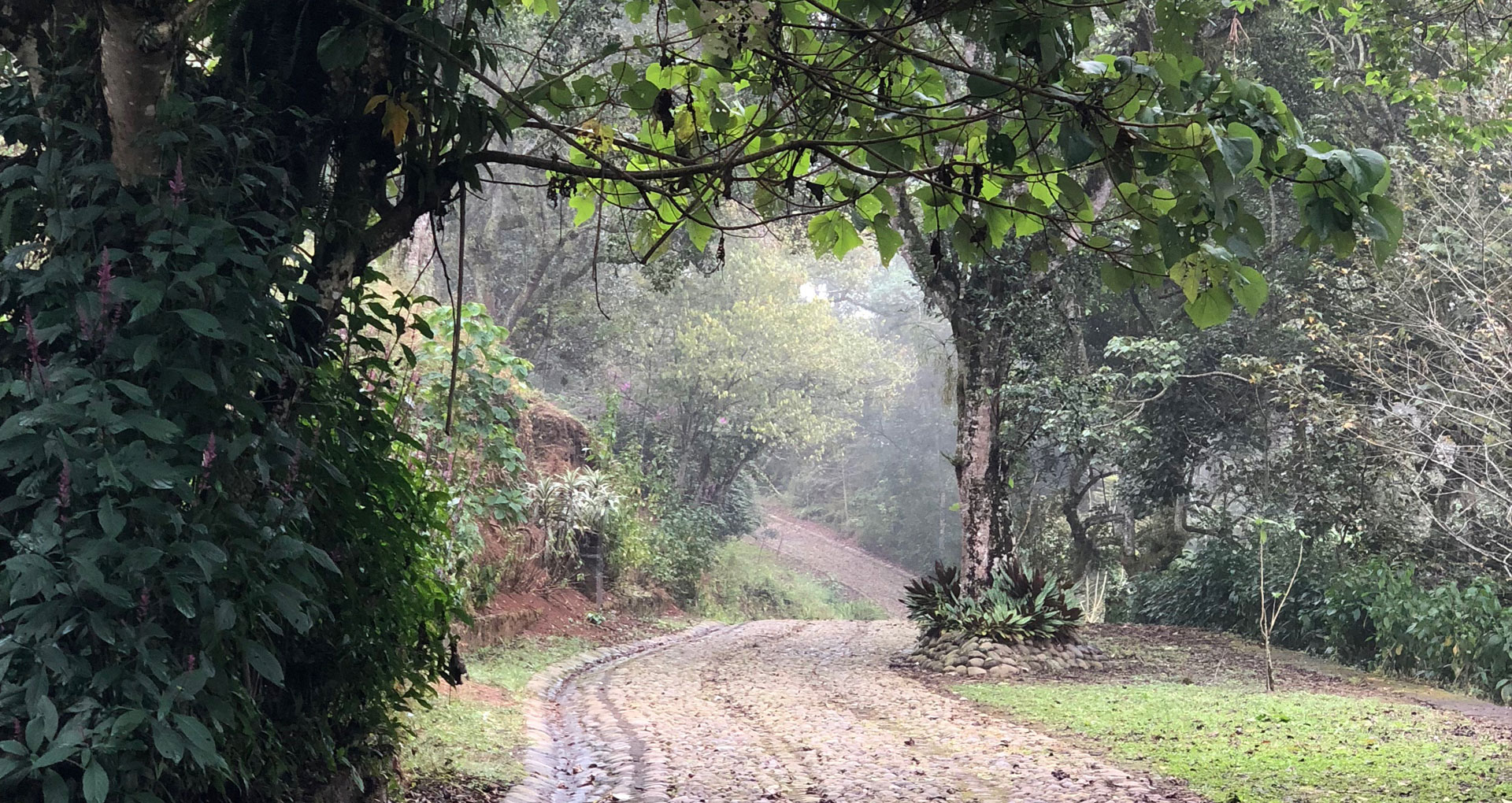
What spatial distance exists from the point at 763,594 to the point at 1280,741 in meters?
20.7

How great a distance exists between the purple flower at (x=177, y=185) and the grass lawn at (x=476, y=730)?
92.0 inches

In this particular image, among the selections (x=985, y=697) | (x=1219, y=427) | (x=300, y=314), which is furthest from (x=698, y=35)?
(x=1219, y=427)

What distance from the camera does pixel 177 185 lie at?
2.71 m

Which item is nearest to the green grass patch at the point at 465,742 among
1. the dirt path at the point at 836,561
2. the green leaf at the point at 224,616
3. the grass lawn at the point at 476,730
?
the grass lawn at the point at 476,730

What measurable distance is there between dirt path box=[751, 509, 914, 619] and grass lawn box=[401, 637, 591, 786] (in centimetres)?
2422

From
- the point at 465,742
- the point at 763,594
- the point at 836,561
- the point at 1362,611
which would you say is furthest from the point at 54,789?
the point at 836,561

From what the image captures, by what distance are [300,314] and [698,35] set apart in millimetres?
1500

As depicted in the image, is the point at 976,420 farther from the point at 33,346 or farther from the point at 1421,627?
the point at 33,346

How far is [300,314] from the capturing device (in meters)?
3.40

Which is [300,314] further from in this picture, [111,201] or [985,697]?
[985,697]

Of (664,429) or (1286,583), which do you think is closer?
(1286,583)

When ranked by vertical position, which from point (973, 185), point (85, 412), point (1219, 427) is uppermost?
point (1219, 427)

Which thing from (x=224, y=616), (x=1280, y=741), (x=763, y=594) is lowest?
(x=763, y=594)

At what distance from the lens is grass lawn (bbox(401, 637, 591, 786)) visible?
18.6 feet
